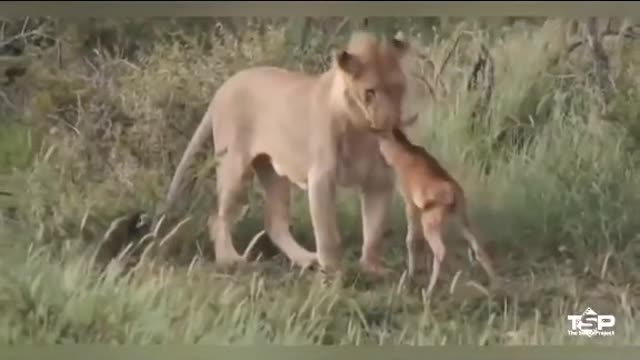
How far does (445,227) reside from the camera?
1.19m

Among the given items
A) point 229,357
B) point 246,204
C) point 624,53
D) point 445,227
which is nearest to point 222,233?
point 246,204

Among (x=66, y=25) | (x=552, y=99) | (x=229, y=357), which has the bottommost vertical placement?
(x=229, y=357)

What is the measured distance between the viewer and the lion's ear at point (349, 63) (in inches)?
46.9

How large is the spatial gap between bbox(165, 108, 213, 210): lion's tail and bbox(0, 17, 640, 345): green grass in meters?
0.01

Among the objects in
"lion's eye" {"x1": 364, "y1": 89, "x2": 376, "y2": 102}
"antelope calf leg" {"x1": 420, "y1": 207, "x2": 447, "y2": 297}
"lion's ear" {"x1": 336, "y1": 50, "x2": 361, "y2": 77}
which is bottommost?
"antelope calf leg" {"x1": 420, "y1": 207, "x2": 447, "y2": 297}

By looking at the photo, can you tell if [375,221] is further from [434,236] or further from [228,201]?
[228,201]

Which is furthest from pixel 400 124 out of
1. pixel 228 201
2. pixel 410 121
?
pixel 228 201

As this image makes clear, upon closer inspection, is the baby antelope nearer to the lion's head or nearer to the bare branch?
the lion's head

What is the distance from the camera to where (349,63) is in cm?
119

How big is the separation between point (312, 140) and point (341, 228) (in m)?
0.11

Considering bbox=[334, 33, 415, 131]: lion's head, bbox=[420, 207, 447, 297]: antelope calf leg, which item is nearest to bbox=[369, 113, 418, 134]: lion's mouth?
bbox=[334, 33, 415, 131]: lion's head

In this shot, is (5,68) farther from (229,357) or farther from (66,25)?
(229,357)

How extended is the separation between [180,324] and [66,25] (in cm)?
39

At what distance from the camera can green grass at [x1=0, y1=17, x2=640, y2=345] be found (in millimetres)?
1184
